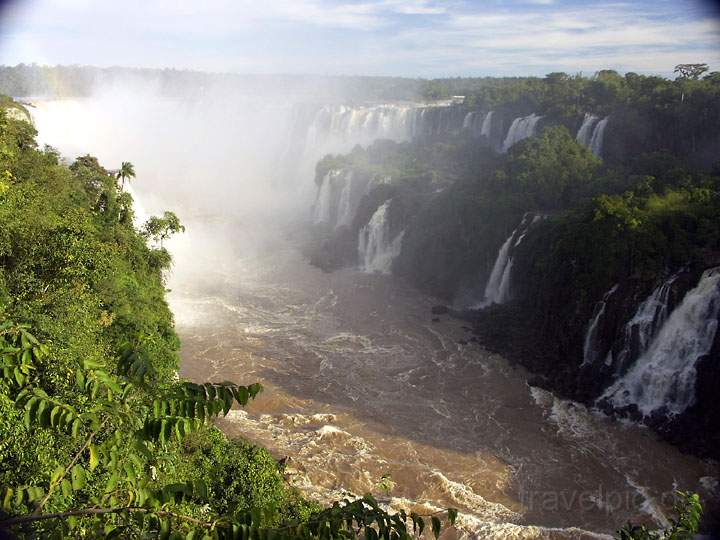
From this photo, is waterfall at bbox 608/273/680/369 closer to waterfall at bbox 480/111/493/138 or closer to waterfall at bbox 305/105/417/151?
waterfall at bbox 480/111/493/138

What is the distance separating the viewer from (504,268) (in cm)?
2639

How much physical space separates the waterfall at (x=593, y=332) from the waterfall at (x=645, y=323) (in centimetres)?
105

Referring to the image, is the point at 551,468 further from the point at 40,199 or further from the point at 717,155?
the point at 717,155

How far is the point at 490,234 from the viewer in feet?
93.5

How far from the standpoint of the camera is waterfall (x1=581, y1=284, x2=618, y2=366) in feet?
65.4

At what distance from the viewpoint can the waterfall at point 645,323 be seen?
18188mm

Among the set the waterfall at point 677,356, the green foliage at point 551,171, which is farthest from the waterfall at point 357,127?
the waterfall at point 677,356

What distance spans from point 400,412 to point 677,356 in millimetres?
8811

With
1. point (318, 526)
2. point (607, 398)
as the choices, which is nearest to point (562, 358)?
point (607, 398)

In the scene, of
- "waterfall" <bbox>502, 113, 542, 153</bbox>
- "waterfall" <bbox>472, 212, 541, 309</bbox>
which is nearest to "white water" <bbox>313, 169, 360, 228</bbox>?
"waterfall" <bbox>502, 113, 542, 153</bbox>

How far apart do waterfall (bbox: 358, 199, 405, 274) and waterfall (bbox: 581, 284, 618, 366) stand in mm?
15384

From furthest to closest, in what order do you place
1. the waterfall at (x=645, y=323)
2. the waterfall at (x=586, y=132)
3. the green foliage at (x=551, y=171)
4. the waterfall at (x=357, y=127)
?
the waterfall at (x=357, y=127), the waterfall at (x=586, y=132), the green foliage at (x=551, y=171), the waterfall at (x=645, y=323)

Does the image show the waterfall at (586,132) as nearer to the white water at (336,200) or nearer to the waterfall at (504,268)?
the waterfall at (504,268)

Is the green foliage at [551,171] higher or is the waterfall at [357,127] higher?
the waterfall at [357,127]
